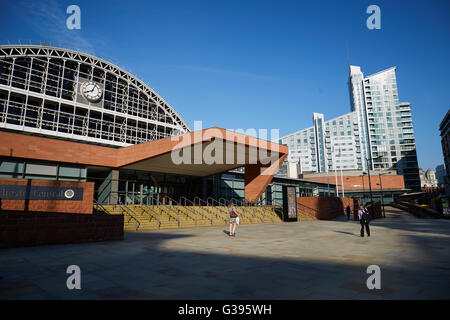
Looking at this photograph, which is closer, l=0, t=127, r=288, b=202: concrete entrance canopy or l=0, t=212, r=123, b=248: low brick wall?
l=0, t=212, r=123, b=248: low brick wall

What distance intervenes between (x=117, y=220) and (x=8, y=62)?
38622 millimetres

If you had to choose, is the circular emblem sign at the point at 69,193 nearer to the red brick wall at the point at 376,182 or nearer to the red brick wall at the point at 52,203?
the red brick wall at the point at 52,203

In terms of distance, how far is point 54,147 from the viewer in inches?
858

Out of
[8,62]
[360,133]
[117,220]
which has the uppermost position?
[360,133]

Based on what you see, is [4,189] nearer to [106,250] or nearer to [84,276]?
[106,250]

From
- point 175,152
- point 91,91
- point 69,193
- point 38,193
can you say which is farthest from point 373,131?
point 38,193

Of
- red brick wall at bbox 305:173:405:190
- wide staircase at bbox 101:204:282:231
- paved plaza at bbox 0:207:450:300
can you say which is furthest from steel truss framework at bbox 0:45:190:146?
red brick wall at bbox 305:173:405:190

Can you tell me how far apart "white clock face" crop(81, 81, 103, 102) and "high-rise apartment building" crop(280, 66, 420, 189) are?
261 ft

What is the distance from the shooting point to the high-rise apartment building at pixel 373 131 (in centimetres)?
10400

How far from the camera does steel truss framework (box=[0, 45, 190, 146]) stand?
36656mm

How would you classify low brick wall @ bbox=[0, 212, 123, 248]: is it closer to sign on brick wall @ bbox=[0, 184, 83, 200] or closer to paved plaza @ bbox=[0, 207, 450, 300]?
paved plaza @ bbox=[0, 207, 450, 300]

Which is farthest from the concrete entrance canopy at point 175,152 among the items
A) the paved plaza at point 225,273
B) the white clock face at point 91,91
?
the white clock face at point 91,91

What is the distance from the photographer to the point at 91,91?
4234 centimetres
